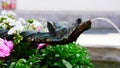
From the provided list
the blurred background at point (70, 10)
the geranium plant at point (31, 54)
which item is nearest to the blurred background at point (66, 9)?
the blurred background at point (70, 10)

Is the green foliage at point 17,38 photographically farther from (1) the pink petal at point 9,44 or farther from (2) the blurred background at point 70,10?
(2) the blurred background at point 70,10

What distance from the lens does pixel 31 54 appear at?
1060 mm

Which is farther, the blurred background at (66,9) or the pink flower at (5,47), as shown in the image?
the blurred background at (66,9)

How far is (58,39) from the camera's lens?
0.96m

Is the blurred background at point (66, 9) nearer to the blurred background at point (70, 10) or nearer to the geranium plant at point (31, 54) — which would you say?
the blurred background at point (70, 10)

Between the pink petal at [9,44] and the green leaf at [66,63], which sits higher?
the pink petal at [9,44]

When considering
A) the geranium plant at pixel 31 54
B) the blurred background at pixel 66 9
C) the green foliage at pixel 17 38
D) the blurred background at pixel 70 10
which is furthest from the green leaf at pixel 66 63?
the blurred background at pixel 66 9

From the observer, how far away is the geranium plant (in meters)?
1.00

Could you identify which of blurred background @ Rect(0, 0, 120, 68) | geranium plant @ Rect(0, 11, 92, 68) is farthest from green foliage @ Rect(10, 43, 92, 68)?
blurred background @ Rect(0, 0, 120, 68)

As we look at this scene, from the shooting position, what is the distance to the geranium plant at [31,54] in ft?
3.28

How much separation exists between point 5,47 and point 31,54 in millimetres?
100

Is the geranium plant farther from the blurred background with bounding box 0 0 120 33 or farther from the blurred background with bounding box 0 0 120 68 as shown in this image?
the blurred background with bounding box 0 0 120 33

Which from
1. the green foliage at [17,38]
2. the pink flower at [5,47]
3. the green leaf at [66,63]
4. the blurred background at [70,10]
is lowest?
the blurred background at [70,10]

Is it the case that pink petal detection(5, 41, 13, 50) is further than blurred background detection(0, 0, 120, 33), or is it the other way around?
A: blurred background detection(0, 0, 120, 33)
